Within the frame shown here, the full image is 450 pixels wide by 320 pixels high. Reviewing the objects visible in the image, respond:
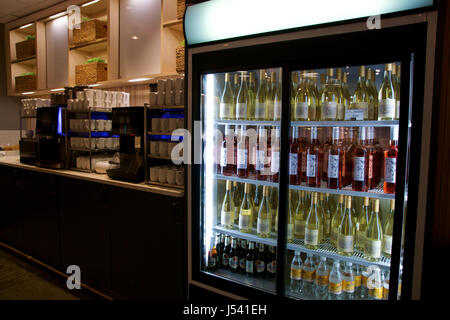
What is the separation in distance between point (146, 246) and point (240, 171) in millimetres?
967

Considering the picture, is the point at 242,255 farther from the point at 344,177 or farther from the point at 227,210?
the point at 344,177

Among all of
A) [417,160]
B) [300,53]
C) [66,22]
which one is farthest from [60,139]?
[417,160]

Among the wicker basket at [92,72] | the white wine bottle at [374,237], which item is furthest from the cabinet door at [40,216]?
the white wine bottle at [374,237]

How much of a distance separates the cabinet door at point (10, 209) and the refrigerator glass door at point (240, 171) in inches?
106

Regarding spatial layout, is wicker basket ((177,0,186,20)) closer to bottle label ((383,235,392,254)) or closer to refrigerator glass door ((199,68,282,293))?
refrigerator glass door ((199,68,282,293))

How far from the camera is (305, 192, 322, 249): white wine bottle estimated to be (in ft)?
5.65

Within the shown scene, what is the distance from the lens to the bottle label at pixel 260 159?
1.94m

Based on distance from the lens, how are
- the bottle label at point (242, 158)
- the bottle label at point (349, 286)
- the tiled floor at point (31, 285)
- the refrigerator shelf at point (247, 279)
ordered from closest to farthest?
1. the bottle label at point (349, 286)
2. the refrigerator shelf at point (247, 279)
3. the bottle label at point (242, 158)
4. the tiled floor at point (31, 285)

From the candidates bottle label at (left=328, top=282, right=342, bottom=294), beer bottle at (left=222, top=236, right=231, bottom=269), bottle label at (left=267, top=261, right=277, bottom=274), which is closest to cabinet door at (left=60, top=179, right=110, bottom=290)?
beer bottle at (left=222, top=236, right=231, bottom=269)

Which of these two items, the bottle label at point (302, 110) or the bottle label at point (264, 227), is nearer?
the bottle label at point (302, 110)

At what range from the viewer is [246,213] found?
208 cm

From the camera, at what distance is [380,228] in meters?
1.74

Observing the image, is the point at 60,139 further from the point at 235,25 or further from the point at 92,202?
the point at 235,25

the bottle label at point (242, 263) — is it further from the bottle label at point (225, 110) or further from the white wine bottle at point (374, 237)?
the bottle label at point (225, 110)
